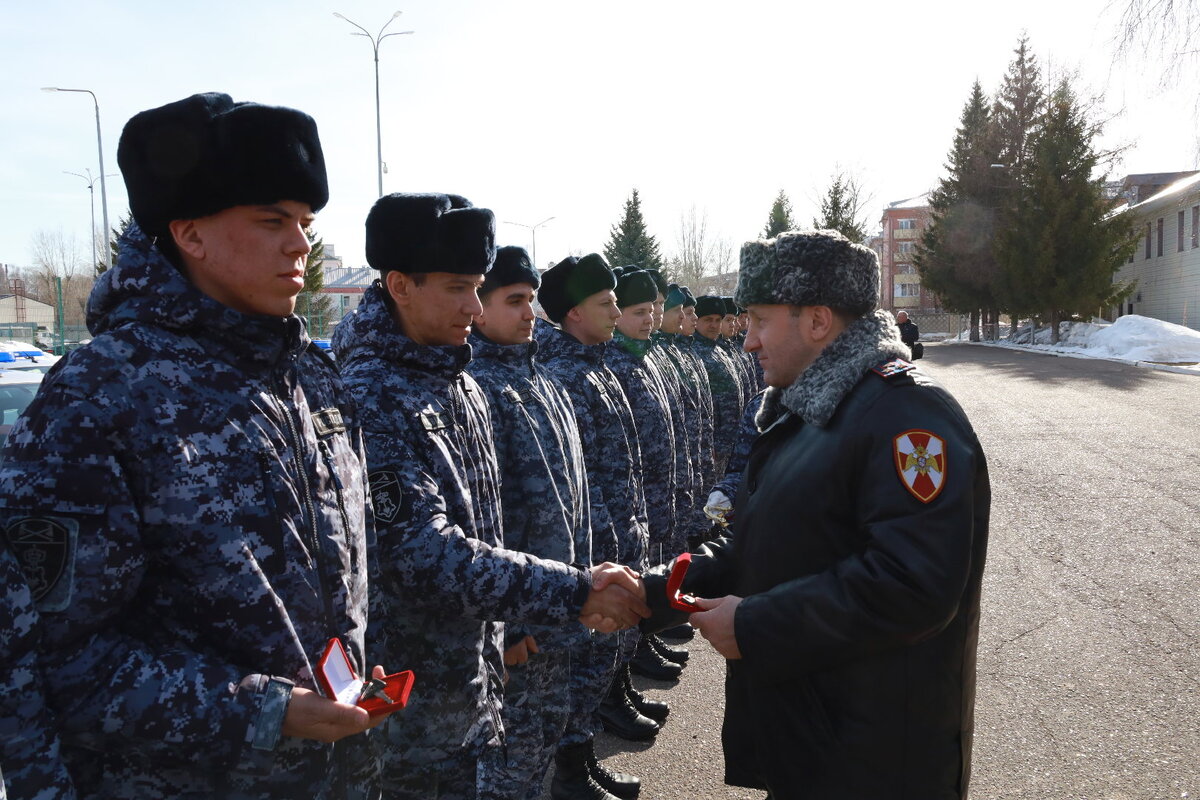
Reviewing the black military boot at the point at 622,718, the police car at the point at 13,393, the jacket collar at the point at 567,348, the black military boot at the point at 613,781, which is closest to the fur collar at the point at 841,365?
the black military boot at the point at 613,781

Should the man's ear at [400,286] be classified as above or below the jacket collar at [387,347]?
above

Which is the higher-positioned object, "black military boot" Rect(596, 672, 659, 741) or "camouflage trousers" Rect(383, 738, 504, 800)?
"camouflage trousers" Rect(383, 738, 504, 800)

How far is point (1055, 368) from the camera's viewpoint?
79.7ft

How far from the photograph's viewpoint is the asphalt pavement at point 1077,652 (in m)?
3.97

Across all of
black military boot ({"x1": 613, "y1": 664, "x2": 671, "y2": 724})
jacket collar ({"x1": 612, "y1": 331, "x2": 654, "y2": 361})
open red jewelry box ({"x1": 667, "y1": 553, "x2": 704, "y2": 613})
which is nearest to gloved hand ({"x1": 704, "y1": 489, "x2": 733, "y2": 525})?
black military boot ({"x1": 613, "y1": 664, "x2": 671, "y2": 724})

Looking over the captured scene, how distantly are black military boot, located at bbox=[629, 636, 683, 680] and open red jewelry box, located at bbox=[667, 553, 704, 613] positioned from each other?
3001 millimetres

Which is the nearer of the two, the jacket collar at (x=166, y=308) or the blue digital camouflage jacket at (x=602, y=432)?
the jacket collar at (x=166, y=308)

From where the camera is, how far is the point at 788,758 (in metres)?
2.24

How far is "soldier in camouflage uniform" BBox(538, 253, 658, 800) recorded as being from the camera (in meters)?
4.11

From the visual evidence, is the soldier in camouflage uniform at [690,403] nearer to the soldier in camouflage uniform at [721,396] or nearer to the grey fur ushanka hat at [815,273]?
the soldier in camouflage uniform at [721,396]

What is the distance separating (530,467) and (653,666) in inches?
105

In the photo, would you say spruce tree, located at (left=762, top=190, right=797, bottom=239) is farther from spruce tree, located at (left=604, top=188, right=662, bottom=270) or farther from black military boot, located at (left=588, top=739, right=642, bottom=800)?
black military boot, located at (left=588, top=739, right=642, bottom=800)

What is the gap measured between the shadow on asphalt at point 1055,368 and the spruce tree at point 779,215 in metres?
20.0

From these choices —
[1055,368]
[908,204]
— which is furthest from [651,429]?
[908,204]
